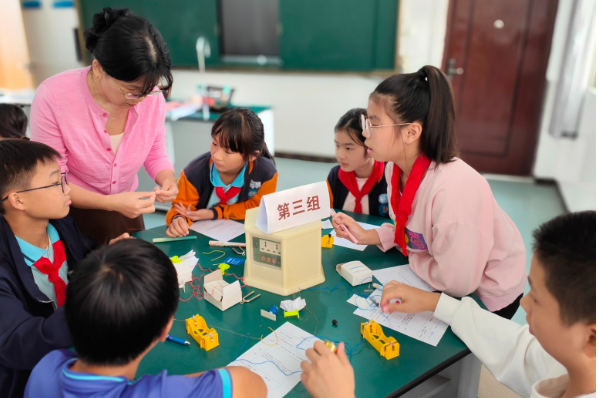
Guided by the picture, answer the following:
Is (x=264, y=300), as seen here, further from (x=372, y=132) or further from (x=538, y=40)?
(x=538, y=40)

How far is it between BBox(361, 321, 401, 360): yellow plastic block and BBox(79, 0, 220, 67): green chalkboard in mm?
4575

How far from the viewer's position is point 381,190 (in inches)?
84.7

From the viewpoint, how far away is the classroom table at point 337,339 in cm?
107

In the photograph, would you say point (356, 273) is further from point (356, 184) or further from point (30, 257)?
point (30, 257)

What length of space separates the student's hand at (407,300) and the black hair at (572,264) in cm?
44

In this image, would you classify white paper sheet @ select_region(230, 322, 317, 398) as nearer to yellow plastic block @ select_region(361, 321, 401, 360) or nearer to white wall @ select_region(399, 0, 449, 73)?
yellow plastic block @ select_region(361, 321, 401, 360)

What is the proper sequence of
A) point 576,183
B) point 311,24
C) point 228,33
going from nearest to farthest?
point 576,183 → point 311,24 → point 228,33

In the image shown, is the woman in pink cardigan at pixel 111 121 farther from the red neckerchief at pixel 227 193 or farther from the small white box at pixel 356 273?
the small white box at pixel 356 273

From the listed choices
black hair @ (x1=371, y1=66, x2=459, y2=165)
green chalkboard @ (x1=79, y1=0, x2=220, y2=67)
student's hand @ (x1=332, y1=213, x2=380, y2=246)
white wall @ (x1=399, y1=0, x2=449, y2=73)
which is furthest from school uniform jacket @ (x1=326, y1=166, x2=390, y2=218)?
green chalkboard @ (x1=79, y1=0, x2=220, y2=67)

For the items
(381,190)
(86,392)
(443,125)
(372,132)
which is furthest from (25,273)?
(381,190)

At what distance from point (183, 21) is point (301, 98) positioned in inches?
65.5

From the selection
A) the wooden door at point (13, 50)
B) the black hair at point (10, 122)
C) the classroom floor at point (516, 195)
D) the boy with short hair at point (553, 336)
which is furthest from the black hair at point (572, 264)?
the wooden door at point (13, 50)

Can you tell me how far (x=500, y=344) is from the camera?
115 centimetres

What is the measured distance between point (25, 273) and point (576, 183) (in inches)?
157
